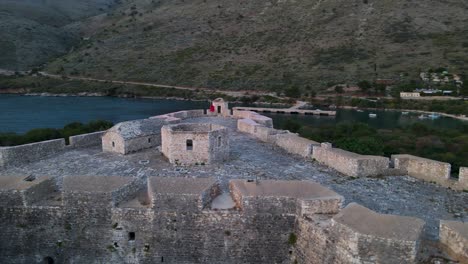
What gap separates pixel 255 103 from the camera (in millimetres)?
57781

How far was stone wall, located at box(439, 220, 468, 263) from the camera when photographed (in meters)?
8.32

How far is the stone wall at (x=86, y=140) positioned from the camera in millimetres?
17172

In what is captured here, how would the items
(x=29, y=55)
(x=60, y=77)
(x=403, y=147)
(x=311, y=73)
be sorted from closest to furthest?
(x=403, y=147)
(x=311, y=73)
(x=60, y=77)
(x=29, y=55)

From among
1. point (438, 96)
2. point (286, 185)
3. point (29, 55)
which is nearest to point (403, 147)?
point (286, 185)

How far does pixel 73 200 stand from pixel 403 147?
2474cm

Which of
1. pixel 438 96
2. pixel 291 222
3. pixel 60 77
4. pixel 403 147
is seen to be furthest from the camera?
pixel 60 77

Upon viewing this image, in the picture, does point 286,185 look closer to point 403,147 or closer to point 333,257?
point 333,257

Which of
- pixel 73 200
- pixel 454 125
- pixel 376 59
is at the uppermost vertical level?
pixel 376 59

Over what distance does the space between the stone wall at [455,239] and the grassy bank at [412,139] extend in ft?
37.9

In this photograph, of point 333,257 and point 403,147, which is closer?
point 333,257

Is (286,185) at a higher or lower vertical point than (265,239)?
higher

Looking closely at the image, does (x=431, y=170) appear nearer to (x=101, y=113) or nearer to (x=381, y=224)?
(x=381, y=224)

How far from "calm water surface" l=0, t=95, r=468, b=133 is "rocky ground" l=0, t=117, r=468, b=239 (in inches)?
1008

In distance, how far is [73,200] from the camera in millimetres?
10617
